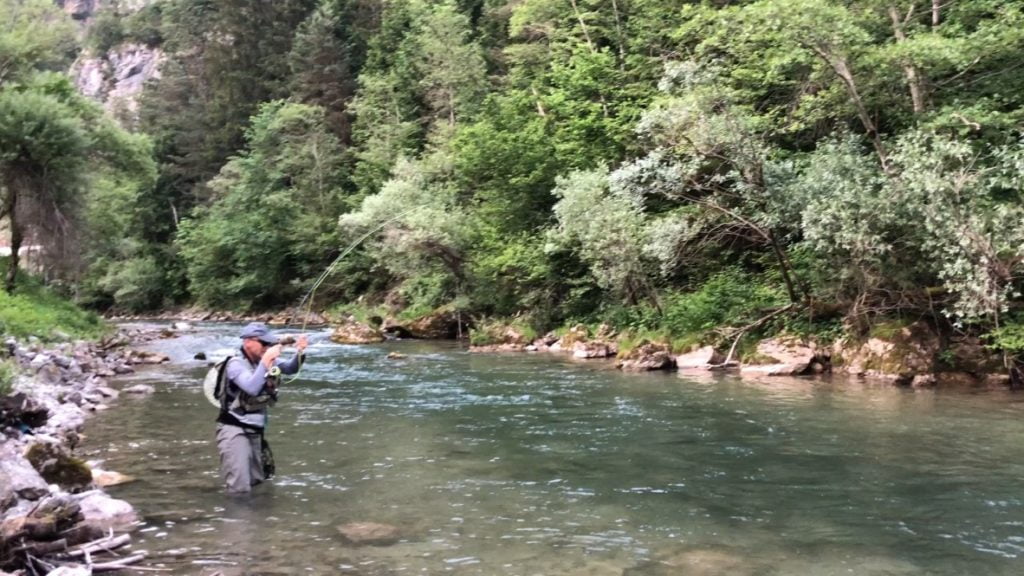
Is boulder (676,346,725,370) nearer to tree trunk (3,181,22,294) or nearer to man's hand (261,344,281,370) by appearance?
man's hand (261,344,281,370)

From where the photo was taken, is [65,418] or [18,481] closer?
[18,481]

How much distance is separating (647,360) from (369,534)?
43.4 feet

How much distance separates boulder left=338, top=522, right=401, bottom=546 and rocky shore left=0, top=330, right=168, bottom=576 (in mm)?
1589

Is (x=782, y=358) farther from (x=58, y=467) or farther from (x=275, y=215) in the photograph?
(x=275, y=215)

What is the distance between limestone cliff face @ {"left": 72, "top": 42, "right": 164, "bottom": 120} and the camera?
87.6 metres

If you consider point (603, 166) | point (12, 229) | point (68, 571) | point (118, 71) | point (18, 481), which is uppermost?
point (118, 71)

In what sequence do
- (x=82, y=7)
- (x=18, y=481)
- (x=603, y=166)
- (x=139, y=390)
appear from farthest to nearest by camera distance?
(x=82, y=7)
(x=603, y=166)
(x=139, y=390)
(x=18, y=481)

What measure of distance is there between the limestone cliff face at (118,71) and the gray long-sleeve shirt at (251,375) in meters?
88.8

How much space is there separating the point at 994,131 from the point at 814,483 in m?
11.6

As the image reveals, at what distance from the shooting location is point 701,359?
19.3m

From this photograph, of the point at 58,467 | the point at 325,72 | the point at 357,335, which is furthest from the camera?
the point at 325,72

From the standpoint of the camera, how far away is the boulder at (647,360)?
1878cm

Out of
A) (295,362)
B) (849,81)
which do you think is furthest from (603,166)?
(295,362)

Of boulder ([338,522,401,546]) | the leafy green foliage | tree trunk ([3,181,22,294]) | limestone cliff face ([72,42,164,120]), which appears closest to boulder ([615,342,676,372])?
boulder ([338,522,401,546])
